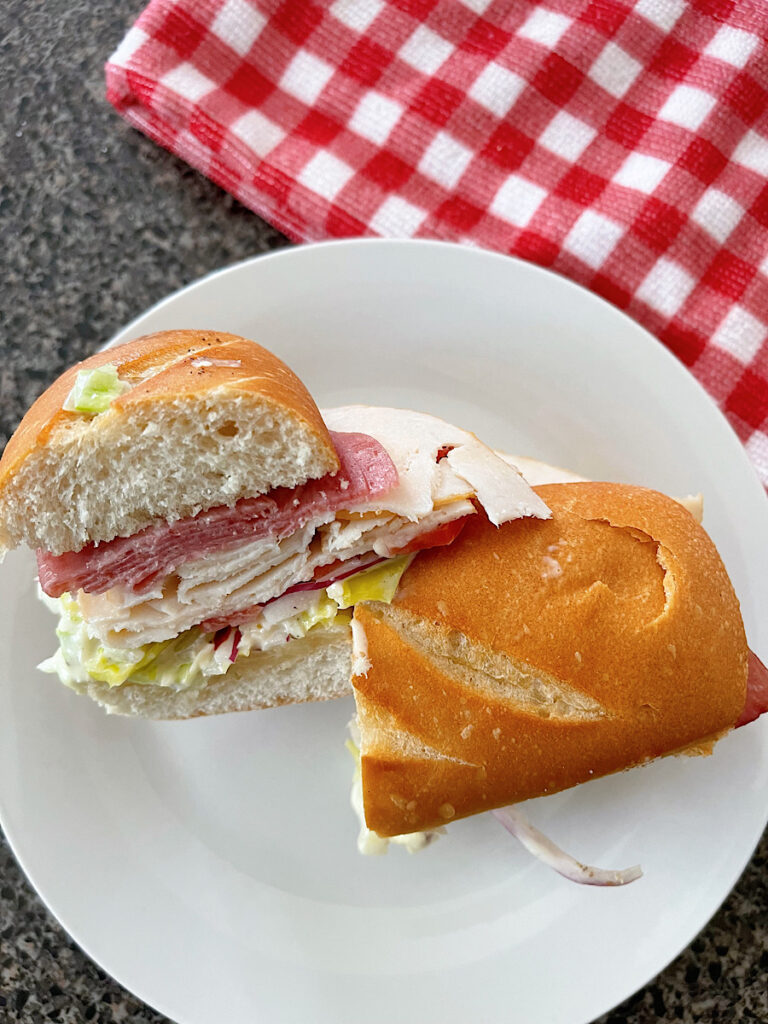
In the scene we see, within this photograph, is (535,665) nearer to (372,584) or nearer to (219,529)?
(372,584)

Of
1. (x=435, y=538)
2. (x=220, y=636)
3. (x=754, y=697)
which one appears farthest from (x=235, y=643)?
(x=754, y=697)

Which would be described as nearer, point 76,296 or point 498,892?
point 498,892

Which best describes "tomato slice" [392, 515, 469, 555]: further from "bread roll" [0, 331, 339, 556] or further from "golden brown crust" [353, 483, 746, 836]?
"bread roll" [0, 331, 339, 556]

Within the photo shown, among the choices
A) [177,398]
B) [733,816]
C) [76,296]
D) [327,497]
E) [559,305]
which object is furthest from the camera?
[76,296]

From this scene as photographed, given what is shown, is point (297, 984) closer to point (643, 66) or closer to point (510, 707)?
point (510, 707)

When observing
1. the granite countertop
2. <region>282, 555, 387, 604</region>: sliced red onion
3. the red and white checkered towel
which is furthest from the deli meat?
the red and white checkered towel

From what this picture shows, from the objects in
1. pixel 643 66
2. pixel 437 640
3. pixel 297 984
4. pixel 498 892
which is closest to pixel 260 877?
pixel 297 984

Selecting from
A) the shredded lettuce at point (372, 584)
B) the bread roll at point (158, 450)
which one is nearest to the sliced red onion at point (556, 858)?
the shredded lettuce at point (372, 584)
